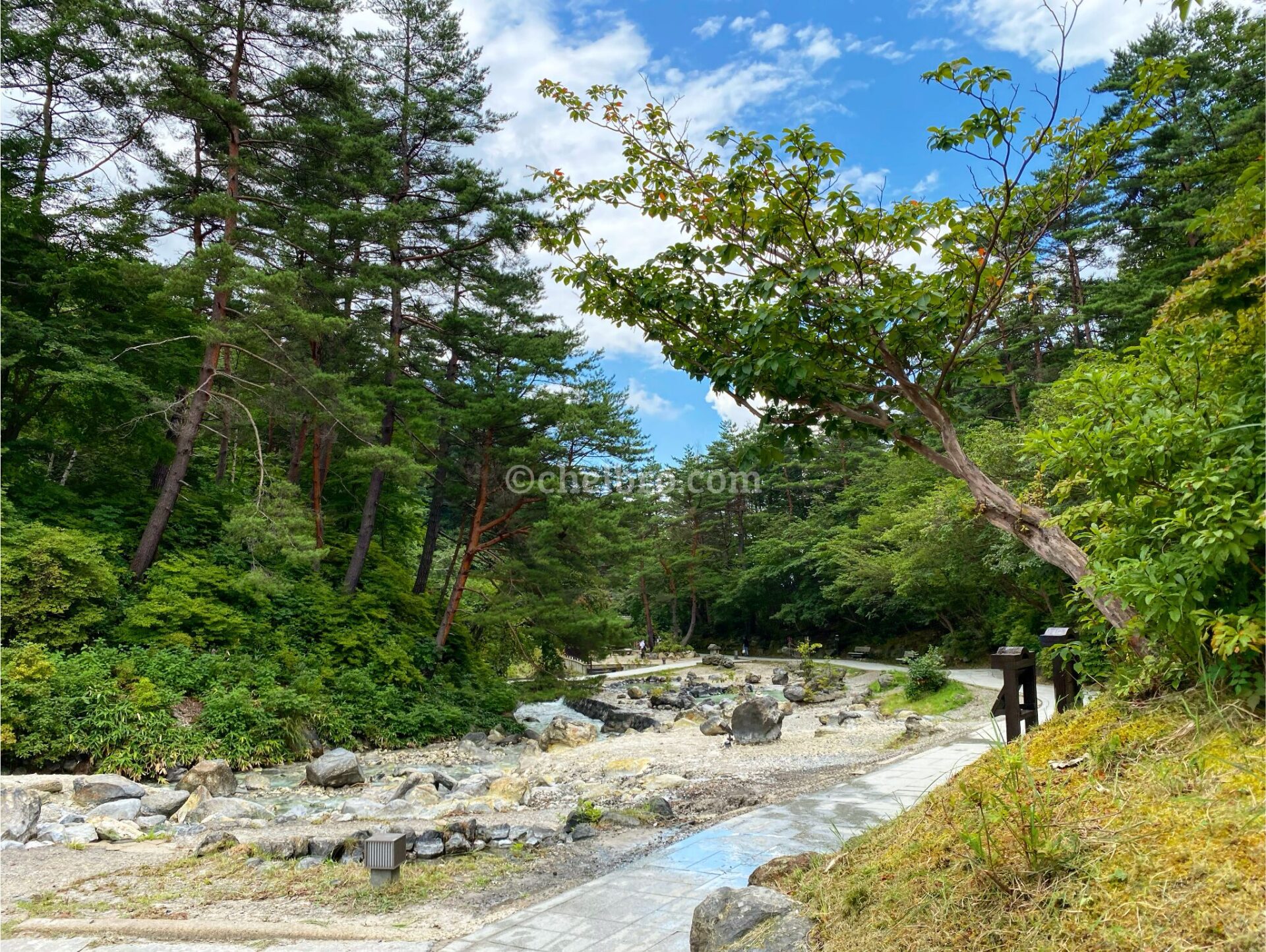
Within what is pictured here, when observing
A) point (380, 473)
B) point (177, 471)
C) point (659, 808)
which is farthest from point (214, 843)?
point (380, 473)

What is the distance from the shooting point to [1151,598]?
2.53m

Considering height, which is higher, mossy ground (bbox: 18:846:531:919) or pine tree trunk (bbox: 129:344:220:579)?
pine tree trunk (bbox: 129:344:220:579)

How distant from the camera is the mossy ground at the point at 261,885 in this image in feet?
14.7

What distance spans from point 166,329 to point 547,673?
38.0 ft

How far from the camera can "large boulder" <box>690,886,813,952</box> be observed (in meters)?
2.82

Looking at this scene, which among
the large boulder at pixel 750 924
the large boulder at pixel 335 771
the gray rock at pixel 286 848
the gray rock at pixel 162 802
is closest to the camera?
the large boulder at pixel 750 924

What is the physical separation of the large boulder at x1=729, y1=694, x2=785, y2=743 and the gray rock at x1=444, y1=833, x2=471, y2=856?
23.5 ft

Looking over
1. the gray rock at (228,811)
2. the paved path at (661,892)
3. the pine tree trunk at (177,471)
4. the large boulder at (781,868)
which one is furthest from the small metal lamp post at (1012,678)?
the pine tree trunk at (177,471)

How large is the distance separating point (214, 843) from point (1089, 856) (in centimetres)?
615

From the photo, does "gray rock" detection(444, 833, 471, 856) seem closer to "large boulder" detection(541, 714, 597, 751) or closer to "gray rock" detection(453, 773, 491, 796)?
"gray rock" detection(453, 773, 491, 796)

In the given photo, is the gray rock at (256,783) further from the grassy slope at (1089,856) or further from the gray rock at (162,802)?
the grassy slope at (1089,856)

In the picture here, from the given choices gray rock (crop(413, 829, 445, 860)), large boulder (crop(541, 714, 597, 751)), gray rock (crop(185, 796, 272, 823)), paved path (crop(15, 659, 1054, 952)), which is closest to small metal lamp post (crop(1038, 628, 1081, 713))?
paved path (crop(15, 659, 1054, 952))

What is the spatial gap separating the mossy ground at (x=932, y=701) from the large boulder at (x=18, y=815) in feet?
44.7

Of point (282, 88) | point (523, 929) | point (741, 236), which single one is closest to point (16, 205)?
point (282, 88)
